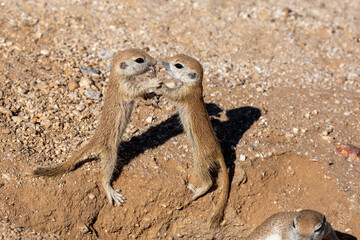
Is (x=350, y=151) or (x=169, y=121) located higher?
(x=350, y=151)

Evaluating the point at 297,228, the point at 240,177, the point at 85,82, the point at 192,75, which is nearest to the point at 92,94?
the point at 85,82

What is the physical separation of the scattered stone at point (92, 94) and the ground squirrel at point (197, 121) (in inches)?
58.4

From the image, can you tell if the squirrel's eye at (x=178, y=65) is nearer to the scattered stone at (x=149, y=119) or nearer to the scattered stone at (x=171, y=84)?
the scattered stone at (x=149, y=119)

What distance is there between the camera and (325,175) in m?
6.01

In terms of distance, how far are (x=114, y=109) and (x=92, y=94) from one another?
1.30 metres

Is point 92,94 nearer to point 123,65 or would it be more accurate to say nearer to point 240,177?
point 123,65

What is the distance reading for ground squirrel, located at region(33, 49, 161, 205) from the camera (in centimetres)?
525

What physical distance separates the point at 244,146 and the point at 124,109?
188 cm

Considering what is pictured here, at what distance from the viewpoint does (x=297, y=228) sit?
4.48m

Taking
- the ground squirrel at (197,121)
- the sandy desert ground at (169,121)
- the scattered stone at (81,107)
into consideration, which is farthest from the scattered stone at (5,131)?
the ground squirrel at (197,121)

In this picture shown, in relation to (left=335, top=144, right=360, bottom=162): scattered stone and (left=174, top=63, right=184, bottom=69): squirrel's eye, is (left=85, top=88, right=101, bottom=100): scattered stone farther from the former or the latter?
(left=335, top=144, right=360, bottom=162): scattered stone

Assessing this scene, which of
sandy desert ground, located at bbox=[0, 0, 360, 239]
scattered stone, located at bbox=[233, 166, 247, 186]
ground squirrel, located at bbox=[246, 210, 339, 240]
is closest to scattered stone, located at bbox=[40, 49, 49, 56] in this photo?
sandy desert ground, located at bbox=[0, 0, 360, 239]

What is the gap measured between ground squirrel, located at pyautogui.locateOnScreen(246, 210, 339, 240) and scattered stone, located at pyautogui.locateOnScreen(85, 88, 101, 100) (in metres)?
2.99

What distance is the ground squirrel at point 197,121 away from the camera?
5359 mm
